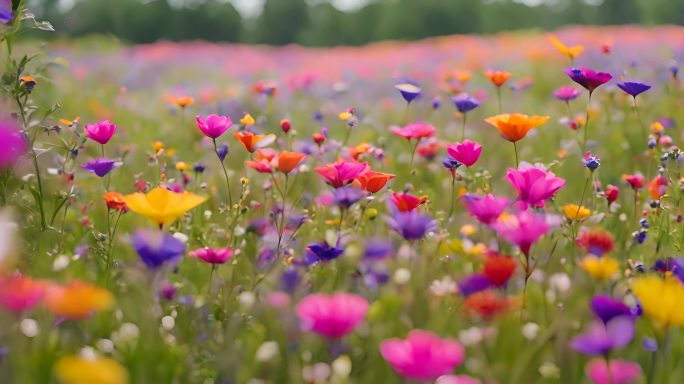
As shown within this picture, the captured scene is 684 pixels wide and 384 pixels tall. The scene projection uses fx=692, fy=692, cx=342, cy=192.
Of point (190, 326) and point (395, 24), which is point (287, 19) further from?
point (190, 326)

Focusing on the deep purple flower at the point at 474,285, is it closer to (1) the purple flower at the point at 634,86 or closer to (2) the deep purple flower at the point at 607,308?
(2) the deep purple flower at the point at 607,308

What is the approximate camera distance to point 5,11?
154 cm

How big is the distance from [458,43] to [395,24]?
14.0 meters

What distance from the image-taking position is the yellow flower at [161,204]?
1.25 m

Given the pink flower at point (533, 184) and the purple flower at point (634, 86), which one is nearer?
the pink flower at point (533, 184)

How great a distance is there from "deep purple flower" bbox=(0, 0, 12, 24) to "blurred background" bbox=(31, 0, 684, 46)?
22.6 m

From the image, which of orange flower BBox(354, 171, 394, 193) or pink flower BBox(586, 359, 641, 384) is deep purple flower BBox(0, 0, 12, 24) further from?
pink flower BBox(586, 359, 641, 384)

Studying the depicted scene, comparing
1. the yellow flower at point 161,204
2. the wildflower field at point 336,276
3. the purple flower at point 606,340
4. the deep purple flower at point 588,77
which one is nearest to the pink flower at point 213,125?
the wildflower field at point 336,276

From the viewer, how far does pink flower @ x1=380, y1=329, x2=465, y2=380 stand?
34.5 inches

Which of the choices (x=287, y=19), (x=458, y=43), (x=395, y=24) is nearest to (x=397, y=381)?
(x=458, y=43)

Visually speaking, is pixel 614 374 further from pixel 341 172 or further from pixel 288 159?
pixel 288 159

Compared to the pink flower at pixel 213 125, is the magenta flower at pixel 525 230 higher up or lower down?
higher up

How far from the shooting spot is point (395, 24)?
2373 cm

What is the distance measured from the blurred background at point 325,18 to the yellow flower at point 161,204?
75.9ft
